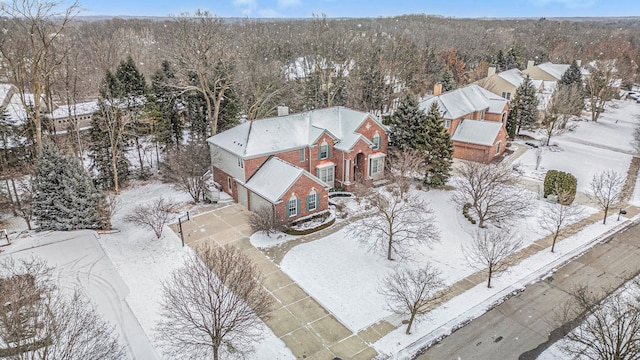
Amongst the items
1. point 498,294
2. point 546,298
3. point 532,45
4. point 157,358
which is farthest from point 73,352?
point 532,45

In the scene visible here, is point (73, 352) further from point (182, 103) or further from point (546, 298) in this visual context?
point (182, 103)

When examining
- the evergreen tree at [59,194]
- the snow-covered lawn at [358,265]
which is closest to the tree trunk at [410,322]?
the snow-covered lawn at [358,265]

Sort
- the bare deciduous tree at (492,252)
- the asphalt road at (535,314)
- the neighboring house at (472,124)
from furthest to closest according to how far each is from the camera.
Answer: the neighboring house at (472,124) < the bare deciduous tree at (492,252) < the asphalt road at (535,314)

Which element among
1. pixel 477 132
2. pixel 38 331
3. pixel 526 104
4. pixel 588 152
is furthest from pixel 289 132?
pixel 588 152

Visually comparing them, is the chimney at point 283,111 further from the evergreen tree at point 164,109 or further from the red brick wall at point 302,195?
the evergreen tree at point 164,109

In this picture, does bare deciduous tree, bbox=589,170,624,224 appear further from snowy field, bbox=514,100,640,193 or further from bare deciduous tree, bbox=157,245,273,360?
bare deciduous tree, bbox=157,245,273,360

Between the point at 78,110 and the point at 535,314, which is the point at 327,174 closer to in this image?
the point at 535,314
